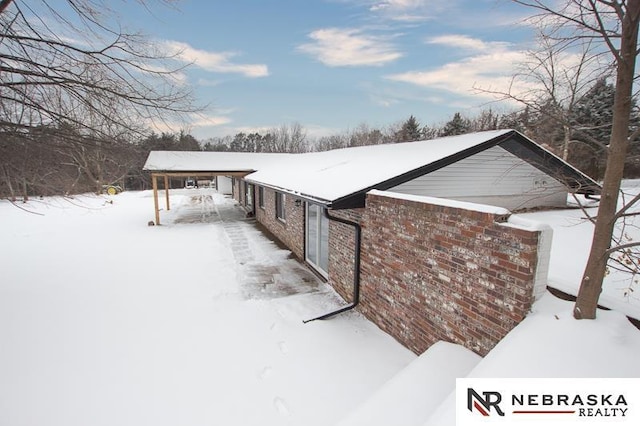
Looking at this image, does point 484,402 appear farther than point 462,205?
No

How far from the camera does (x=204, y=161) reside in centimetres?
1605

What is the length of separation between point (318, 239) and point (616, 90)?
18.6 feet

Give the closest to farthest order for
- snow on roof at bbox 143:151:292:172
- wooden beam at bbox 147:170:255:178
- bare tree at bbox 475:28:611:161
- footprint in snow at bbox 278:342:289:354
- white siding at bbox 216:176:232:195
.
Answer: bare tree at bbox 475:28:611:161, footprint in snow at bbox 278:342:289:354, wooden beam at bbox 147:170:255:178, snow on roof at bbox 143:151:292:172, white siding at bbox 216:176:232:195

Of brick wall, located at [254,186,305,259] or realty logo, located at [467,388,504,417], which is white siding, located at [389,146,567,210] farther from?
realty logo, located at [467,388,504,417]

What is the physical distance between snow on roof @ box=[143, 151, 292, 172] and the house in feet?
26.0

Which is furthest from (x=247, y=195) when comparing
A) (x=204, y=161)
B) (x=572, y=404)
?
(x=572, y=404)

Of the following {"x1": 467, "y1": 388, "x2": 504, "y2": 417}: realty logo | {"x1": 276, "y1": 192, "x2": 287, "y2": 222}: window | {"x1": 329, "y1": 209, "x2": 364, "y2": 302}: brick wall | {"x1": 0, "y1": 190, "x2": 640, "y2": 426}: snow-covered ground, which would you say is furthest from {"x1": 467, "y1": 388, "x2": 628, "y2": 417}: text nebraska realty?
{"x1": 276, "y1": 192, "x2": 287, "y2": 222}: window

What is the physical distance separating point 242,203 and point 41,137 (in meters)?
14.3

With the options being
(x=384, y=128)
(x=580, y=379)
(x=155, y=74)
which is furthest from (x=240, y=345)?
(x=384, y=128)

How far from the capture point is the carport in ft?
44.1

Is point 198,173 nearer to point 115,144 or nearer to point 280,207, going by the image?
point 280,207

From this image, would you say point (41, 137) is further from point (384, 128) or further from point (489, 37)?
point (384, 128)

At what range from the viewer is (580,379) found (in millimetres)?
1974

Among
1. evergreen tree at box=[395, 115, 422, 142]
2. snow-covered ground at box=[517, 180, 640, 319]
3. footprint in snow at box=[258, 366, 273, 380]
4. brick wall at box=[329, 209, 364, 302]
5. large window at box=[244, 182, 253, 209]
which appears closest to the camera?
snow-covered ground at box=[517, 180, 640, 319]
